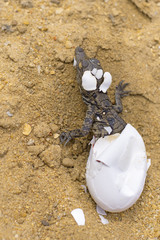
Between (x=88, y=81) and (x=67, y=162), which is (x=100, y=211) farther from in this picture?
(x=88, y=81)

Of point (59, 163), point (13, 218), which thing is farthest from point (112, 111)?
point (13, 218)

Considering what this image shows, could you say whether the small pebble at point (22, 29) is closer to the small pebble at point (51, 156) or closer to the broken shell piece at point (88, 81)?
the broken shell piece at point (88, 81)

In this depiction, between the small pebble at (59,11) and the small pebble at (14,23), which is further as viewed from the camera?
the small pebble at (59,11)

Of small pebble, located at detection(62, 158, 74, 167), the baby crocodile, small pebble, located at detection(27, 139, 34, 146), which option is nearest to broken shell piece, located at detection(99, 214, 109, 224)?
small pebble, located at detection(62, 158, 74, 167)

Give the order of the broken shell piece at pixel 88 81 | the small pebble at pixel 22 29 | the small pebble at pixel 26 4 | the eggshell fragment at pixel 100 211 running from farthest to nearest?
the small pebble at pixel 26 4 → the small pebble at pixel 22 29 → the broken shell piece at pixel 88 81 → the eggshell fragment at pixel 100 211

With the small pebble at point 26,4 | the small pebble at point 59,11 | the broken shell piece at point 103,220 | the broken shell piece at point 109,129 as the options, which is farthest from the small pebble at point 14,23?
the broken shell piece at point 103,220

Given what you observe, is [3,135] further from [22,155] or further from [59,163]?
[59,163]

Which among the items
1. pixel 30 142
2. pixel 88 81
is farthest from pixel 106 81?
pixel 30 142
